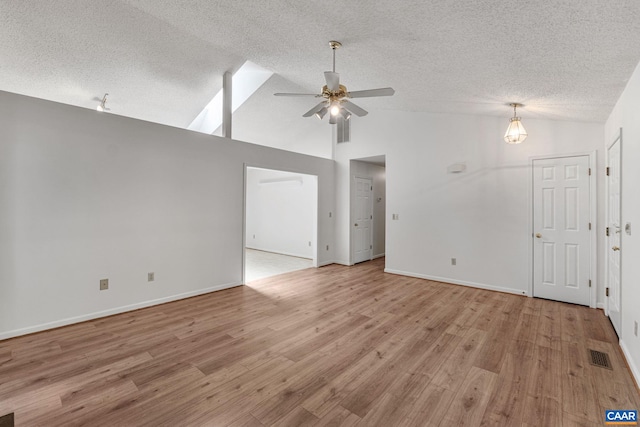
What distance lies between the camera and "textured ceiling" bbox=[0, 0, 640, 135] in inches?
76.3

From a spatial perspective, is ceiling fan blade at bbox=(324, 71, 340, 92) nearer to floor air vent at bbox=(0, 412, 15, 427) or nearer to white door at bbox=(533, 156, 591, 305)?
floor air vent at bbox=(0, 412, 15, 427)

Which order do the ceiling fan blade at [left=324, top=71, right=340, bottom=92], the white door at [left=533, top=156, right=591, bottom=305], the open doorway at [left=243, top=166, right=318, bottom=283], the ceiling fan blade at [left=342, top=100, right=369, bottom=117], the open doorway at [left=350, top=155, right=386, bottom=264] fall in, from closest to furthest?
the ceiling fan blade at [left=324, top=71, right=340, bottom=92]
the ceiling fan blade at [left=342, top=100, right=369, bottom=117]
the white door at [left=533, top=156, right=591, bottom=305]
the open doorway at [left=350, top=155, right=386, bottom=264]
the open doorway at [left=243, top=166, right=318, bottom=283]

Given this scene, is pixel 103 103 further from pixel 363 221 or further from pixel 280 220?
pixel 363 221

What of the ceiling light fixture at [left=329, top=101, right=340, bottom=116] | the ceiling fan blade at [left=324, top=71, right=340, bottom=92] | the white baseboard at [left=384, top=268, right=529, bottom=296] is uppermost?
the ceiling fan blade at [left=324, top=71, right=340, bottom=92]

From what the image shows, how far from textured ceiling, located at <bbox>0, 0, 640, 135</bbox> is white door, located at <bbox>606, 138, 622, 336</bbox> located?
62 centimetres

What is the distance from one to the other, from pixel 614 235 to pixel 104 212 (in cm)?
590

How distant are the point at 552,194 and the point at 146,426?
521 centimetres

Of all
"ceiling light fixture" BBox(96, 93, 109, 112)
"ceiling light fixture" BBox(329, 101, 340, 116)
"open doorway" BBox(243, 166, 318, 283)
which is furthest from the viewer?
"open doorway" BBox(243, 166, 318, 283)

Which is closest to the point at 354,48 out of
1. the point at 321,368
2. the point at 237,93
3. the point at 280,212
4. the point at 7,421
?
the point at 321,368

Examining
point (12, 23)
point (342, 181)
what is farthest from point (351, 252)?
point (12, 23)

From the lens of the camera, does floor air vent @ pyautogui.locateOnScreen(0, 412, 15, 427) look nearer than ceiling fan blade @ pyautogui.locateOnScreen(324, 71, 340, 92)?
Yes

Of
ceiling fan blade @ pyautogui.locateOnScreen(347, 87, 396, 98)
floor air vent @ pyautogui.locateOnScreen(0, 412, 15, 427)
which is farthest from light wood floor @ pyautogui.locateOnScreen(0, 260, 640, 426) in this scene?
ceiling fan blade @ pyautogui.locateOnScreen(347, 87, 396, 98)

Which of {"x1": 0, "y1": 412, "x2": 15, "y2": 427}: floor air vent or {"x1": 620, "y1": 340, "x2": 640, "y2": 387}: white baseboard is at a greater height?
{"x1": 0, "y1": 412, "x2": 15, "y2": 427}: floor air vent

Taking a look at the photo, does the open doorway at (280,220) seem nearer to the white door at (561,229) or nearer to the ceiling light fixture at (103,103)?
the ceiling light fixture at (103,103)
